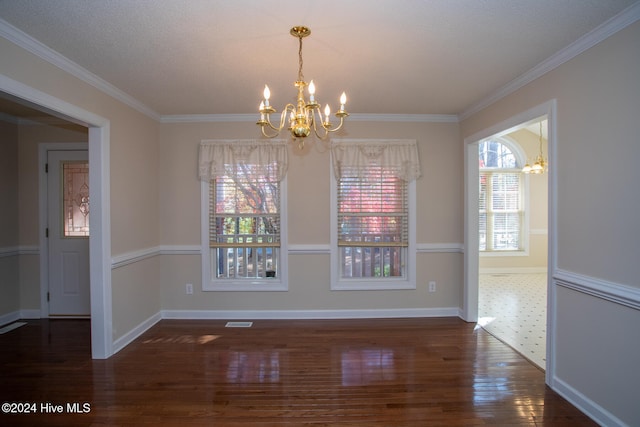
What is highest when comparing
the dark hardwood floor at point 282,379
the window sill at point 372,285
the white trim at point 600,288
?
the white trim at point 600,288

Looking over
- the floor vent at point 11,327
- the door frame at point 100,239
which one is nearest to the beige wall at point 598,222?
the door frame at point 100,239

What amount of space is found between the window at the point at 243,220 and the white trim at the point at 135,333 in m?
0.71

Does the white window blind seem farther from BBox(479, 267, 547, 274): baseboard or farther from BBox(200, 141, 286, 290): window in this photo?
BBox(200, 141, 286, 290): window

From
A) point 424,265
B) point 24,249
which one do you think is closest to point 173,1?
point 424,265

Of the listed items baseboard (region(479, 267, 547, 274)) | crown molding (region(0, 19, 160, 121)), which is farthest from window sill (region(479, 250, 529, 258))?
crown molding (region(0, 19, 160, 121))

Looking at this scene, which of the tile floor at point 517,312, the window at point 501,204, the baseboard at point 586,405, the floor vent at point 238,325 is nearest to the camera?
the baseboard at point 586,405

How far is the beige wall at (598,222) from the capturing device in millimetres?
1879

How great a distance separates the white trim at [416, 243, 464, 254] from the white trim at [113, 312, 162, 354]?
11.1 ft

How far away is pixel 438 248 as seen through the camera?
407 centimetres

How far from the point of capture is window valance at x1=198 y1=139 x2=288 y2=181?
392 centimetres

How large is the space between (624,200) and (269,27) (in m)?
2.44

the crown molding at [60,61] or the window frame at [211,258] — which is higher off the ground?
the crown molding at [60,61]

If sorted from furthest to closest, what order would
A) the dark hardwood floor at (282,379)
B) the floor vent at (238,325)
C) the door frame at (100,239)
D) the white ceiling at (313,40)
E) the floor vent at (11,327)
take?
the floor vent at (238,325), the floor vent at (11,327), the door frame at (100,239), the dark hardwood floor at (282,379), the white ceiling at (313,40)

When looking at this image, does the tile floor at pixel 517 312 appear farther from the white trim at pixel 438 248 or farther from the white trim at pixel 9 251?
the white trim at pixel 9 251
